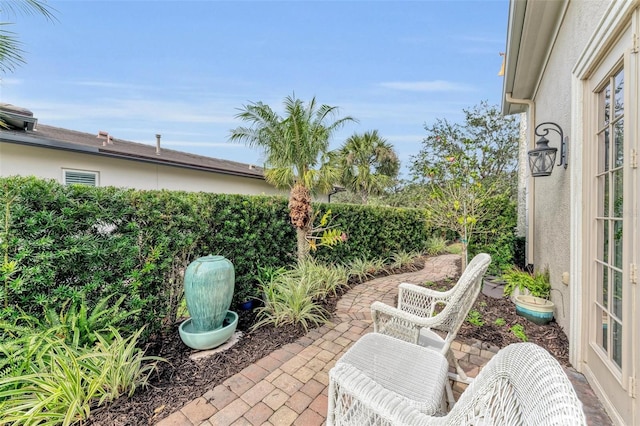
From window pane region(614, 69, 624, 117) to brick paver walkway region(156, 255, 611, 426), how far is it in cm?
233

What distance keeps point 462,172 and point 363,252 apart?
127 inches

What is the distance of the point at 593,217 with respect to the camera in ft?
7.53

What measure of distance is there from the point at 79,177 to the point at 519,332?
10012 millimetres

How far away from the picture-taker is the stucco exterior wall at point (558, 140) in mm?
2514

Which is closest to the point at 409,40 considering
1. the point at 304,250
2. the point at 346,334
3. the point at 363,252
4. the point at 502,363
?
the point at 363,252

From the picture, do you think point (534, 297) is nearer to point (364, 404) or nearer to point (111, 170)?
point (364, 404)

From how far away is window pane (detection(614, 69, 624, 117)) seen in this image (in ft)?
6.15

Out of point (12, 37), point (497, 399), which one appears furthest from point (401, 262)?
point (12, 37)

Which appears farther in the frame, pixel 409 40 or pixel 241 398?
pixel 409 40

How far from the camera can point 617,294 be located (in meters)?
1.92

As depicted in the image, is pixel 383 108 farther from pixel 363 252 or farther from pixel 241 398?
pixel 241 398

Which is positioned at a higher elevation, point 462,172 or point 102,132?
point 102,132

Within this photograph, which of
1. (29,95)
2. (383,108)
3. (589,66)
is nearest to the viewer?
(589,66)

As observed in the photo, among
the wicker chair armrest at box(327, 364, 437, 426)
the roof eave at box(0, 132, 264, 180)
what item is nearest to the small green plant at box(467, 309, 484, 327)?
the wicker chair armrest at box(327, 364, 437, 426)
